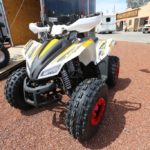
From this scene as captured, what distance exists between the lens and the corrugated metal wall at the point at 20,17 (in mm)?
8728

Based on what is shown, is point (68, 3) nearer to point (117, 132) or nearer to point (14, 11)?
point (117, 132)

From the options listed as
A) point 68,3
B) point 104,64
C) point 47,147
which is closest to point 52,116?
point 47,147

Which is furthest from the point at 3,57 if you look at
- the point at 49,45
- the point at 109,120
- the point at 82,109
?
the point at 82,109

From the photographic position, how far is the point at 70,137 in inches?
92.2

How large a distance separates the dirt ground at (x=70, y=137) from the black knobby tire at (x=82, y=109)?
0.28 metres

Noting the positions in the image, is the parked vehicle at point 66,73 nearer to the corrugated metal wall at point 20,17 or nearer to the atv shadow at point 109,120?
the atv shadow at point 109,120

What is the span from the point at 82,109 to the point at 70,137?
0.61 m

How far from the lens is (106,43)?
3.20 m

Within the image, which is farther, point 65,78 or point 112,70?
point 112,70

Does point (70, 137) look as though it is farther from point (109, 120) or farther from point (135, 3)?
point (135, 3)

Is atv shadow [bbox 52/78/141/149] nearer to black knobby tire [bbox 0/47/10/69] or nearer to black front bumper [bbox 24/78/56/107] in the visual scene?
black front bumper [bbox 24/78/56/107]

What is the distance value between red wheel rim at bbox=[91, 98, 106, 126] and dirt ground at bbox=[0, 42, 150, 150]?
222 millimetres

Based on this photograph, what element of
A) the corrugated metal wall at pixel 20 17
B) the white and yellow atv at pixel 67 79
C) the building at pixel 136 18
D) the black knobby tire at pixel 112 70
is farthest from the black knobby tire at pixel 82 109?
the building at pixel 136 18

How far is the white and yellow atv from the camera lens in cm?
201
